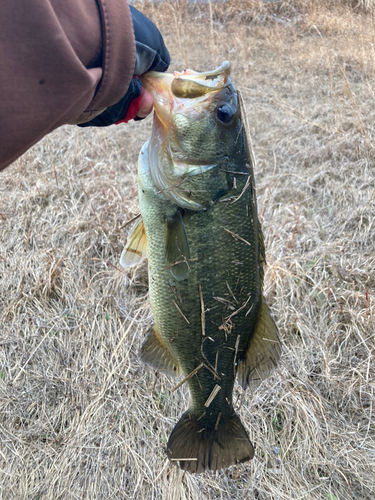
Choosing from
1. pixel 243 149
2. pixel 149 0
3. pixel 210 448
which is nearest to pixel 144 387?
pixel 210 448

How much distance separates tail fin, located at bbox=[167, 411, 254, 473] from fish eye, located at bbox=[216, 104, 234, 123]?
1371 mm

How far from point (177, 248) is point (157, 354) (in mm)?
585

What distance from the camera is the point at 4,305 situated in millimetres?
2760

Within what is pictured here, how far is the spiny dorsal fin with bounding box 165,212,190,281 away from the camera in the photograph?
1.47m

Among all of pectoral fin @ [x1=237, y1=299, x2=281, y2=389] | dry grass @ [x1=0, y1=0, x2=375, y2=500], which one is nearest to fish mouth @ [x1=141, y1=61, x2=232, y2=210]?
pectoral fin @ [x1=237, y1=299, x2=281, y2=389]

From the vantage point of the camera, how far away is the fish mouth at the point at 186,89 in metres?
1.39

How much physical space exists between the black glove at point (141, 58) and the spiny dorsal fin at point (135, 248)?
473 millimetres

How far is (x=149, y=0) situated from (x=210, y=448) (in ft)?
29.0

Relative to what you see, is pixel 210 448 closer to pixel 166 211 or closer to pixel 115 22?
pixel 166 211

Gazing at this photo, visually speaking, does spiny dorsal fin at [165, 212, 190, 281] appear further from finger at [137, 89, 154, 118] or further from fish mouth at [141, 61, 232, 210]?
finger at [137, 89, 154, 118]

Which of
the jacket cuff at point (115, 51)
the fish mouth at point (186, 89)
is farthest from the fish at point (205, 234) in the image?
the jacket cuff at point (115, 51)

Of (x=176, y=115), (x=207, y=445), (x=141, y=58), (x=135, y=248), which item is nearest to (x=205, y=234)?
(x=135, y=248)

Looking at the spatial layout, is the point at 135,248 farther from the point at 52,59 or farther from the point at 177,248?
the point at 52,59

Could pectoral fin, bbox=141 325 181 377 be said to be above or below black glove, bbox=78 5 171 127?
below
